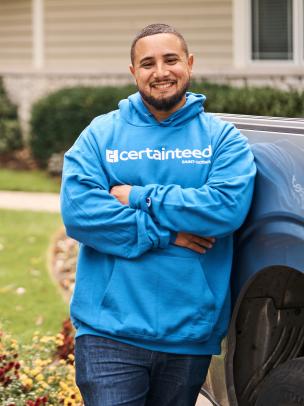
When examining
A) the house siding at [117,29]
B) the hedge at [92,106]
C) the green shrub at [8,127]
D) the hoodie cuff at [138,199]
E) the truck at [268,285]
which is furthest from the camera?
the green shrub at [8,127]

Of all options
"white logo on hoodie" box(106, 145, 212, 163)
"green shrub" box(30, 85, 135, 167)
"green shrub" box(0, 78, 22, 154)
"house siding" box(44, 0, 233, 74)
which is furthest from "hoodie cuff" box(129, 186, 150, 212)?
"green shrub" box(0, 78, 22, 154)

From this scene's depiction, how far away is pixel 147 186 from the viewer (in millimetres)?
3230

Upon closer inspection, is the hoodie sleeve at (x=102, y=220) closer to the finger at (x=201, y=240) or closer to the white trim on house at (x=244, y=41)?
the finger at (x=201, y=240)

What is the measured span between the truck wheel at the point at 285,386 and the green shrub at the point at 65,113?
36.9 ft

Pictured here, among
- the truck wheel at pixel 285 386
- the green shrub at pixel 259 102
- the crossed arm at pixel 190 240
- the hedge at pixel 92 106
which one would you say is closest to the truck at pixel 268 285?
the truck wheel at pixel 285 386

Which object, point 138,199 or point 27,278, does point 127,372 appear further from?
point 27,278

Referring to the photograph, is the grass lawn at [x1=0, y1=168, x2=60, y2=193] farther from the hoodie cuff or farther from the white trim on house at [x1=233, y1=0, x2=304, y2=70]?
the hoodie cuff

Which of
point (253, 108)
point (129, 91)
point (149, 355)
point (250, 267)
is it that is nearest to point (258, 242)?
point (250, 267)

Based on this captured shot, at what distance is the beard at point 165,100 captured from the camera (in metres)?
3.32

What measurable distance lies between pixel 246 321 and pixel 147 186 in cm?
68

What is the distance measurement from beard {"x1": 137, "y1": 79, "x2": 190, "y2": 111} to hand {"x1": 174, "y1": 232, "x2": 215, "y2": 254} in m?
0.45

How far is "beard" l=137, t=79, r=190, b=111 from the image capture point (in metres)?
3.32

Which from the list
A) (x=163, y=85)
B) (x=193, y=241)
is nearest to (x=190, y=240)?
(x=193, y=241)

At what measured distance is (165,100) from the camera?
3316 millimetres
